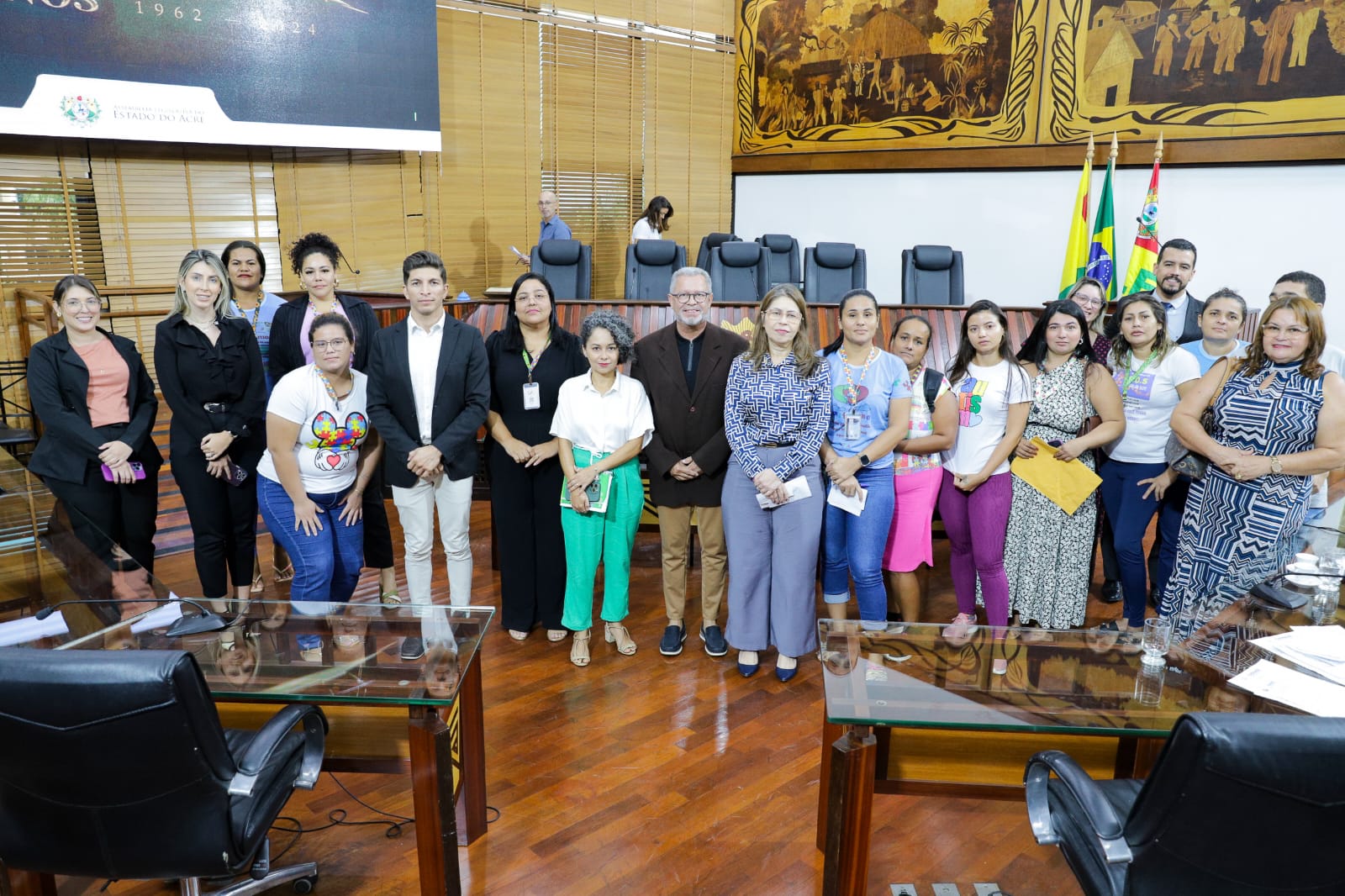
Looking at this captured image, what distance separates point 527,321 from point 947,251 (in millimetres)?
5105

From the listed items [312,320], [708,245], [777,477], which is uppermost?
[708,245]

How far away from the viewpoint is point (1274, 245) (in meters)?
6.79

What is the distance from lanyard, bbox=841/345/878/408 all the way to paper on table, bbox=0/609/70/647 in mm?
2532

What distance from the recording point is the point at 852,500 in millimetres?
3277

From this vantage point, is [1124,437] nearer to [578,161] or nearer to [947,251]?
[947,251]

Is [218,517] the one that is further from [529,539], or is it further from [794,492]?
[794,492]

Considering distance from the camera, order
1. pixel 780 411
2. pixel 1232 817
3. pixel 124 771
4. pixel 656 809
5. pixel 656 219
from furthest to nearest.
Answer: pixel 656 219
pixel 780 411
pixel 656 809
pixel 124 771
pixel 1232 817

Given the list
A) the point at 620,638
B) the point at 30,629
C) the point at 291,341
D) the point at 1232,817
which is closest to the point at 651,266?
the point at 291,341

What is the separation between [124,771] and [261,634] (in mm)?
728

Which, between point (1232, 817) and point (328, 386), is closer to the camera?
point (1232, 817)

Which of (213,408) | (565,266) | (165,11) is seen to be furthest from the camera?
(565,266)

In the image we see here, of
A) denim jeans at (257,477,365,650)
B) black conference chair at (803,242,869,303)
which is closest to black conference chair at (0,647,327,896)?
denim jeans at (257,477,365,650)

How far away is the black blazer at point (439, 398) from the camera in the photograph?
3244 millimetres

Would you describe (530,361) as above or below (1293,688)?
above
